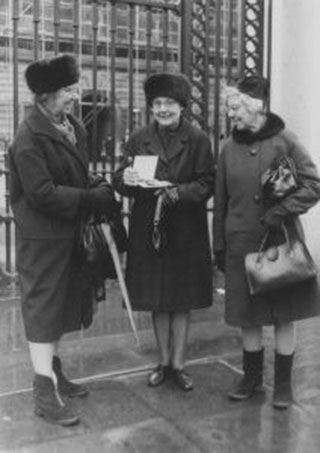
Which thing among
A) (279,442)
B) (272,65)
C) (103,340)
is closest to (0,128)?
(272,65)

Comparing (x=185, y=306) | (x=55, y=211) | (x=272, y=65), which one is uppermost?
(x=272, y=65)

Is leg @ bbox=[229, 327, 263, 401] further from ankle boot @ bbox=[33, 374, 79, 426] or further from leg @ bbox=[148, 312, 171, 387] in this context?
ankle boot @ bbox=[33, 374, 79, 426]

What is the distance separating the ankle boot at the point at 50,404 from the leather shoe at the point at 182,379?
0.77 metres

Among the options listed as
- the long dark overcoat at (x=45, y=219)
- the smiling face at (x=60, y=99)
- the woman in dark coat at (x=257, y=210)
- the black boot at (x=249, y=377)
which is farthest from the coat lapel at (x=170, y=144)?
the black boot at (x=249, y=377)

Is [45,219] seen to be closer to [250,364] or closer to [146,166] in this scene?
[146,166]

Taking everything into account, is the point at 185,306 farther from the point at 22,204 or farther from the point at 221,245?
the point at 22,204

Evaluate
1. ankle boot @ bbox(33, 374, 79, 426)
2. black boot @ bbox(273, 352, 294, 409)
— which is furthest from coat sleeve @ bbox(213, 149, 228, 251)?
ankle boot @ bbox(33, 374, 79, 426)

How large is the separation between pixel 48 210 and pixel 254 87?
1.33m

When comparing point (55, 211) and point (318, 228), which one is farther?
point (318, 228)

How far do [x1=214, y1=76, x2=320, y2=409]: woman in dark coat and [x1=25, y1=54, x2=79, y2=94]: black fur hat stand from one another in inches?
35.9

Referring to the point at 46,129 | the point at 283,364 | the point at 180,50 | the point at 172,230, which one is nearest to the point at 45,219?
the point at 46,129

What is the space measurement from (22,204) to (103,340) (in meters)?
1.81

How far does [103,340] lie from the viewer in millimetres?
5516

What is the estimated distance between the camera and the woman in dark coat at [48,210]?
12.8 ft
